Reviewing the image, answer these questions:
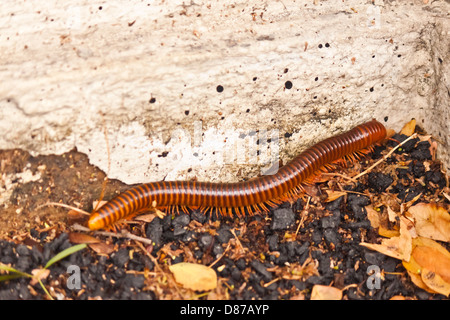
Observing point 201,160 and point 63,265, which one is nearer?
point 63,265

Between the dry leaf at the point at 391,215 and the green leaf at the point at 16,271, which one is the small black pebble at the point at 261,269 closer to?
the dry leaf at the point at 391,215

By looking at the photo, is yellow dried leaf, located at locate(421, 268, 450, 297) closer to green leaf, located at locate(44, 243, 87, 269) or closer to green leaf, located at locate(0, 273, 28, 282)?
green leaf, located at locate(44, 243, 87, 269)

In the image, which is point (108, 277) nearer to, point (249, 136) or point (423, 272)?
point (249, 136)

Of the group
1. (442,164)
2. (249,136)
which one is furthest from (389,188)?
(249,136)

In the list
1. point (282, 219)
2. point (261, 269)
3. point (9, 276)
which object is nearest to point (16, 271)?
point (9, 276)

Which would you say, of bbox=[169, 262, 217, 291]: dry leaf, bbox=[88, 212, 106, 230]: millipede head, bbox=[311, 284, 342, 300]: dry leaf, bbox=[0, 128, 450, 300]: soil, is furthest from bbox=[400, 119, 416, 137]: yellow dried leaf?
bbox=[88, 212, 106, 230]: millipede head

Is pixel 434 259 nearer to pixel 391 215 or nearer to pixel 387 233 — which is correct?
pixel 387 233
